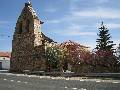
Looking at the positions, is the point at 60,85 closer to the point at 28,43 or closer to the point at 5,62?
the point at 28,43

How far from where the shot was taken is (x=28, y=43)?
62.3m

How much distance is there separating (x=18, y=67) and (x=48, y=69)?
9732 mm

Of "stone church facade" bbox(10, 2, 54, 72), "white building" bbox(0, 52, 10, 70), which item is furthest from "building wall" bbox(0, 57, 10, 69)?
"stone church facade" bbox(10, 2, 54, 72)

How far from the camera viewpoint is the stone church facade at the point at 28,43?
196ft

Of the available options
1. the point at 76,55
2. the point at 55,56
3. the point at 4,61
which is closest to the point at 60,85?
the point at 55,56

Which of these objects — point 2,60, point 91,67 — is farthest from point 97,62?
point 2,60

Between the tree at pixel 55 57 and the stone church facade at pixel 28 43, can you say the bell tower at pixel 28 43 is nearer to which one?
the stone church facade at pixel 28 43

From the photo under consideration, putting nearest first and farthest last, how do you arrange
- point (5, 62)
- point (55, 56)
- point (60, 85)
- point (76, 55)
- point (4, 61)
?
point (60, 85) < point (55, 56) < point (76, 55) < point (5, 62) < point (4, 61)

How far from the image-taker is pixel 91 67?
51.2 metres

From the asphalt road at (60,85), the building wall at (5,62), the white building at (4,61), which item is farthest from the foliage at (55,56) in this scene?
the building wall at (5,62)

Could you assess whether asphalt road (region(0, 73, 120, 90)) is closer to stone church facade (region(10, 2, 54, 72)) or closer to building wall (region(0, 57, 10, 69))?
stone church facade (region(10, 2, 54, 72))

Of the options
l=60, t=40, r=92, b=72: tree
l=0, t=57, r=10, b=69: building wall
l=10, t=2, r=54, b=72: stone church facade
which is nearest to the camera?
l=60, t=40, r=92, b=72: tree

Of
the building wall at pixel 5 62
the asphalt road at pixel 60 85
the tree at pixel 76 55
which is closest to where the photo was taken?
the asphalt road at pixel 60 85

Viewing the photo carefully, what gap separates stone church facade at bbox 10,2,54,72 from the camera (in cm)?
5981
